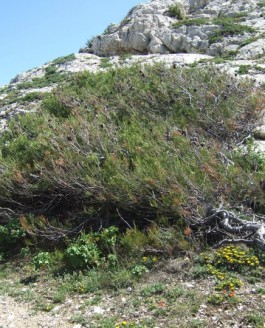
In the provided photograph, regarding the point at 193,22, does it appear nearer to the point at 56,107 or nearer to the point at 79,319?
the point at 56,107

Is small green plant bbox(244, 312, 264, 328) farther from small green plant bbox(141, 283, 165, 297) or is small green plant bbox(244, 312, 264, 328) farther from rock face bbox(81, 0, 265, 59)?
rock face bbox(81, 0, 265, 59)

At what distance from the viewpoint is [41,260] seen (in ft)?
23.3

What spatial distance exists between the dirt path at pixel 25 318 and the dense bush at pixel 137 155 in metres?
2.17

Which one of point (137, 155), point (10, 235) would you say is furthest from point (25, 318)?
point (137, 155)

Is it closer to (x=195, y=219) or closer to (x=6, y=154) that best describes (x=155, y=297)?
(x=195, y=219)

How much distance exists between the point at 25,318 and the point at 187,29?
21.7 meters

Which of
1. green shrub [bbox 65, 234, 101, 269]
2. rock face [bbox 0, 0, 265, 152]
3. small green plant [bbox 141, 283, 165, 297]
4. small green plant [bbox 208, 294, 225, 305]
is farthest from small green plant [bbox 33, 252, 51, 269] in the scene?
rock face [bbox 0, 0, 265, 152]

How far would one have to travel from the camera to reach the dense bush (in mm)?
7270

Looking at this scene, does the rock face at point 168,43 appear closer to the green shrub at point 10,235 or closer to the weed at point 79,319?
the green shrub at point 10,235

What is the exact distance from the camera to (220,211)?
668cm

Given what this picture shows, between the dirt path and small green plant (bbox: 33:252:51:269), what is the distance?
1.00m

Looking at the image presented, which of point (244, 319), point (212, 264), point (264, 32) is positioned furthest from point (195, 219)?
point (264, 32)

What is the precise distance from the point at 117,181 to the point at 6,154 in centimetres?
415

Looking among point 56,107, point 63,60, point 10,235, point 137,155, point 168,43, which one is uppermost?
point 56,107
